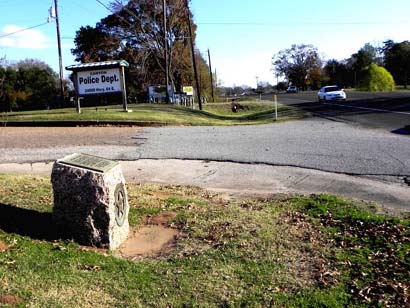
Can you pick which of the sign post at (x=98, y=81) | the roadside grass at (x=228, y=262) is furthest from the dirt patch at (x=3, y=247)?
the sign post at (x=98, y=81)

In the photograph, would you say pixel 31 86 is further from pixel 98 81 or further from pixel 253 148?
pixel 253 148

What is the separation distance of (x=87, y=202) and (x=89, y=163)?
49cm

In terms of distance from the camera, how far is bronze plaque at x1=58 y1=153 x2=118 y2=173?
516 centimetres

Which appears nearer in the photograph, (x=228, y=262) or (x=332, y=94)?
(x=228, y=262)

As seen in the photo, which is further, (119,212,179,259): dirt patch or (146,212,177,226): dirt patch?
(146,212,177,226): dirt patch

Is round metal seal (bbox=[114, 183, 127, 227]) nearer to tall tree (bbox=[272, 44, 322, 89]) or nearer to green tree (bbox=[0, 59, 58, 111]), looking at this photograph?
green tree (bbox=[0, 59, 58, 111])

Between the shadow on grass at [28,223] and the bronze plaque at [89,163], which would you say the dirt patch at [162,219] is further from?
the shadow on grass at [28,223]

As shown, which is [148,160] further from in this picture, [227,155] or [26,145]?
[26,145]

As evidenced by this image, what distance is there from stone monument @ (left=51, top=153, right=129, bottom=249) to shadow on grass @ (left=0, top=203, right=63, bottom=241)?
159 mm

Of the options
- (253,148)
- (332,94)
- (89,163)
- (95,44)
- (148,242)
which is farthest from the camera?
(95,44)

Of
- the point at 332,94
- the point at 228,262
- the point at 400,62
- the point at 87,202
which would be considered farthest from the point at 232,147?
the point at 400,62

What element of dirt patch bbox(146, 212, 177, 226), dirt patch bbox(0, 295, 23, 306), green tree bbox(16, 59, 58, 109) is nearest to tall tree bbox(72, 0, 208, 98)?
green tree bbox(16, 59, 58, 109)

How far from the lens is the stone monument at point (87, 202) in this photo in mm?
5000

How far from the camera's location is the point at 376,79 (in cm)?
5209
